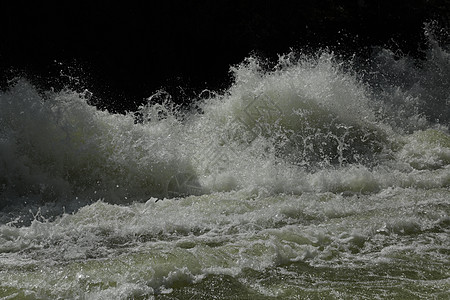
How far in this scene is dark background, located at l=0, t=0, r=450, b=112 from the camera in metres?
10.2

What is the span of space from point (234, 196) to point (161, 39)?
22.2 feet

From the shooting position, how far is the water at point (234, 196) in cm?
325

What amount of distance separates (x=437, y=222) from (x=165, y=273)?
2.66 m

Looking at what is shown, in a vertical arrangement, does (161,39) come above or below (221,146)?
above

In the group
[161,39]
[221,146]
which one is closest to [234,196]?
[221,146]

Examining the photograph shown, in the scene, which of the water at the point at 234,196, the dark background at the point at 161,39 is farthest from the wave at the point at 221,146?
the dark background at the point at 161,39

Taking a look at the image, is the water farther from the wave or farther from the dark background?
the dark background

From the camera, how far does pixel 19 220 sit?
15.5ft

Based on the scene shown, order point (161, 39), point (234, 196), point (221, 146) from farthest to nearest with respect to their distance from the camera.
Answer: point (161, 39) < point (221, 146) < point (234, 196)

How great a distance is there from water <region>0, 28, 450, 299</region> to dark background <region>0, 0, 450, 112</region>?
2348 millimetres

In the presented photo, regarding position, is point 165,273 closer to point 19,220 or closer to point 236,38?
point 19,220

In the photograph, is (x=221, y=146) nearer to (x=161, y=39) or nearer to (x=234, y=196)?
(x=234, y=196)

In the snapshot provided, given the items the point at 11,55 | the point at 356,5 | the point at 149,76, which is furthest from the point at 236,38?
the point at 11,55

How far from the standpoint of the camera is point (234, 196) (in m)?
5.23
